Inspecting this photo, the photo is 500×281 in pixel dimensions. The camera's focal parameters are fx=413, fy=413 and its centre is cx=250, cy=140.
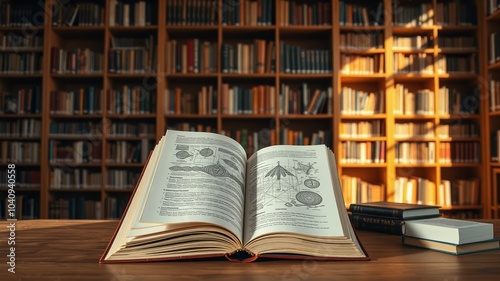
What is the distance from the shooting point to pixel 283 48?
3520 mm

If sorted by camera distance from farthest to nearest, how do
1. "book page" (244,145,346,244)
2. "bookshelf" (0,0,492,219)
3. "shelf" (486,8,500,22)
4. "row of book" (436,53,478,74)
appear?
"row of book" (436,53,478,74), "bookshelf" (0,0,492,219), "shelf" (486,8,500,22), "book page" (244,145,346,244)

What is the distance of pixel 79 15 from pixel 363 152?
2.70 metres

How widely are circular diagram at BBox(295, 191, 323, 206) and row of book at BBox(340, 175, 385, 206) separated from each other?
9.47ft

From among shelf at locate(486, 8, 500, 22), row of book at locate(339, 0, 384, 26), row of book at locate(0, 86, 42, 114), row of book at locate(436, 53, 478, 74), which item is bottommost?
row of book at locate(0, 86, 42, 114)

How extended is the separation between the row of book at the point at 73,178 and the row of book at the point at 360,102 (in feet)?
7.16

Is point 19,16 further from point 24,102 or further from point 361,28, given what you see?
point 361,28

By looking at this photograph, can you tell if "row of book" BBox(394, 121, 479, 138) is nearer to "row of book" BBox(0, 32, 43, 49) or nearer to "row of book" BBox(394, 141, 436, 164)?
"row of book" BBox(394, 141, 436, 164)

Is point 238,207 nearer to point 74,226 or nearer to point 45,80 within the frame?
point 74,226

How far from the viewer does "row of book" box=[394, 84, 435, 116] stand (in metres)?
3.56

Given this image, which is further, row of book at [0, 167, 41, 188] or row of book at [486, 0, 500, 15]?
row of book at [0, 167, 41, 188]

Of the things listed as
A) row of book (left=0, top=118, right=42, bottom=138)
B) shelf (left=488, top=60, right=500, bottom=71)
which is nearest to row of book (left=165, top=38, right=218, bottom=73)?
row of book (left=0, top=118, right=42, bottom=138)

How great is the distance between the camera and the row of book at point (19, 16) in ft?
11.7

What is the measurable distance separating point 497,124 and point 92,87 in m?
3.49

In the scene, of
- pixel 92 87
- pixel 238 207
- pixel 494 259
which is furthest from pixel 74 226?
pixel 92 87
